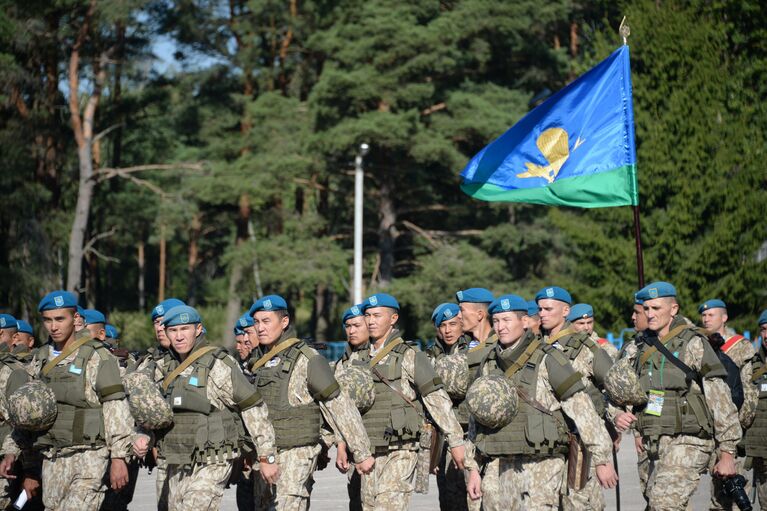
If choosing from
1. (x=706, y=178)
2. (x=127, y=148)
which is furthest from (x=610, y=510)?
(x=127, y=148)

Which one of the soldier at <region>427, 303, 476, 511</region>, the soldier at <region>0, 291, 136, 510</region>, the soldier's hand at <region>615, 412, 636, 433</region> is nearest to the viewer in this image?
the soldier at <region>0, 291, 136, 510</region>

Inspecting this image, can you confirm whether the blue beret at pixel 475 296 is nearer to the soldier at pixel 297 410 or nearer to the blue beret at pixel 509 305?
the blue beret at pixel 509 305

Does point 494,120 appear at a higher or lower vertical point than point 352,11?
lower

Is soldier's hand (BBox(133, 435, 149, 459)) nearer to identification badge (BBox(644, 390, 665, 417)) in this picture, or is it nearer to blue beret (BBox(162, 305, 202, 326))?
blue beret (BBox(162, 305, 202, 326))

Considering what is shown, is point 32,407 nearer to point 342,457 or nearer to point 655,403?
point 342,457

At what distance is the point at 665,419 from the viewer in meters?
9.55

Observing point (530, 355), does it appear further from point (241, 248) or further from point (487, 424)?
point (241, 248)

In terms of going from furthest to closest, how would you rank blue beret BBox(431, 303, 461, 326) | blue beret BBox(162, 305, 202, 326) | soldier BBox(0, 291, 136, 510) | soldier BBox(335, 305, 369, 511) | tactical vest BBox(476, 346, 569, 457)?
blue beret BBox(431, 303, 461, 326), soldier BBox(335, 305, 369, 511), soldier BBox(0, 291, 136, 510), blue beret BBox(162, 305, 202, 326), tactical vest BBox(476, 346, 569, 457)

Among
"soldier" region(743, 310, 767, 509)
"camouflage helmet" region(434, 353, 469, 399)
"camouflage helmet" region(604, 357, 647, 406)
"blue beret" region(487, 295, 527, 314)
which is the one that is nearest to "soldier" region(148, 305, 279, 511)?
"blue beret" region(487, 295, 527, 314)

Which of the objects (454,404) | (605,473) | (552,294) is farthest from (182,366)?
(552,294)

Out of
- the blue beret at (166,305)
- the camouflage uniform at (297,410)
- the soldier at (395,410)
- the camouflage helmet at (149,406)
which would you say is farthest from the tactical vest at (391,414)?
the camouflage helmet at (149,406)

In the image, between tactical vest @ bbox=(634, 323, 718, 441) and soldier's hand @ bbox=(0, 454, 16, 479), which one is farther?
soldier's hand @ bbox=(0, 454, 16, 479)

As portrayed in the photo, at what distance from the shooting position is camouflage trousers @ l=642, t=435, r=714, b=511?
30.8 ft

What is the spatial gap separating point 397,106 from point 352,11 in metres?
4.04
